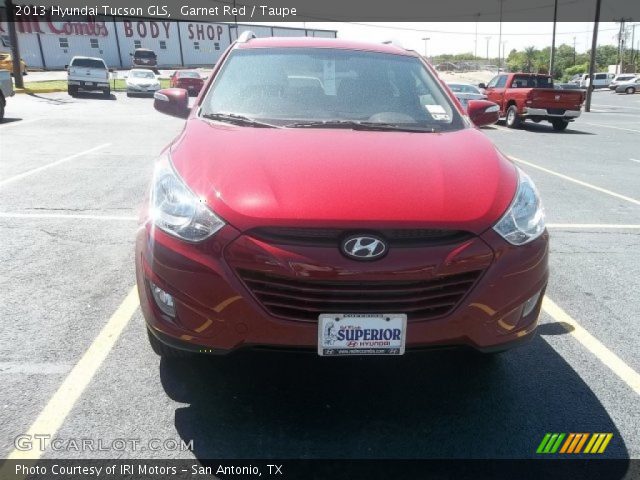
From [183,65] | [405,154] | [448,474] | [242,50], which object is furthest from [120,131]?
[183,65]

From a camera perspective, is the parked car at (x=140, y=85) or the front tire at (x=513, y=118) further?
the parked car at (x=140, y=85)

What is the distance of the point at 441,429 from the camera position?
8.56 feet

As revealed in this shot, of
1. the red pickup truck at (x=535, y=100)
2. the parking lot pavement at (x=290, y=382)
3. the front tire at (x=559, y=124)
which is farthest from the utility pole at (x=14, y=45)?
the parking lot pavement at (x=290, y=382)

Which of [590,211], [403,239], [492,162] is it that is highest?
[492,162]

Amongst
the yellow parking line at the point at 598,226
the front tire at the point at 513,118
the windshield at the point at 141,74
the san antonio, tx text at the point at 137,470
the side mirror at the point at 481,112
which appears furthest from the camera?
the windshield at the point at 141,74

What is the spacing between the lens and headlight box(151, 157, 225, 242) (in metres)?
2.37

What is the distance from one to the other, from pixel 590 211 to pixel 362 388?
17.0 feet

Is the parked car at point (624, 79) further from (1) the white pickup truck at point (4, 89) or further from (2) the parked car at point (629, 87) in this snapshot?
(1) the white pickup truck at point (4, 89)

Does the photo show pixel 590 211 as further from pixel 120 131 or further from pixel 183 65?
pixel 183 65

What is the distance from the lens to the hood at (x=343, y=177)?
2350mm

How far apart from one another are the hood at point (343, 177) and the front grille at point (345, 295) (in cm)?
23

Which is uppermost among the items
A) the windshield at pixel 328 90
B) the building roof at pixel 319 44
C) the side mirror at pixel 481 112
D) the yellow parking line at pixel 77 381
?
the building roof at pixel 319 44

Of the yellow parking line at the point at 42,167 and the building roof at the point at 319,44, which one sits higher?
the building roof at the point at 319,44

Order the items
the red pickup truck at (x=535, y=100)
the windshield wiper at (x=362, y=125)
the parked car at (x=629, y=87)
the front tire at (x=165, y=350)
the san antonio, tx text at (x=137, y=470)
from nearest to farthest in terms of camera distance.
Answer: the san antonio, tx text at (x=137, y=470) < the front tire at (x=165, y=350) < the windshield wiper at (x=362, y=125) < the red pickup truck at (x=535, y=100) < the parked car at (x=629, y=87)
